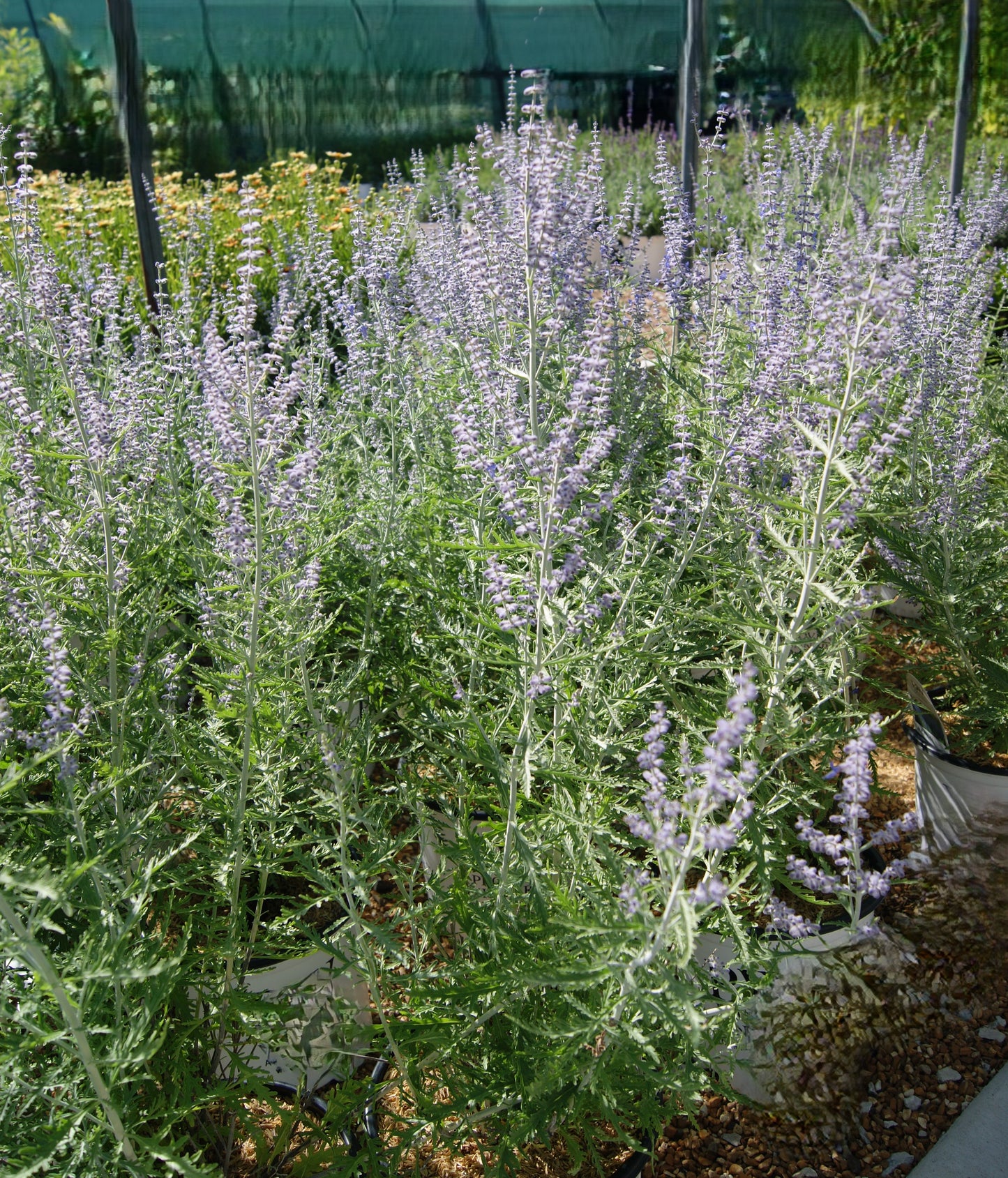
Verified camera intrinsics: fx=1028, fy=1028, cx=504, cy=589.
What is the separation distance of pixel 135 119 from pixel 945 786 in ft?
16.0

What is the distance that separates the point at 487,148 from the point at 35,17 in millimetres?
7379

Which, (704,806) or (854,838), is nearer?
(704,806)

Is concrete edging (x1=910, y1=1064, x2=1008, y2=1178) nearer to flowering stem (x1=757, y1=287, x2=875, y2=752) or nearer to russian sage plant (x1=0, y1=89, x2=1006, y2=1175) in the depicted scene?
russian sage plant (x1=0, y1=89, x2=1006, y2=1175)

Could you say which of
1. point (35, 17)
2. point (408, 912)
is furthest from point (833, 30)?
point (408, 912)

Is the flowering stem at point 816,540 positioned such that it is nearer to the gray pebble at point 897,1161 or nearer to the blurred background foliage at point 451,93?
the gray pebble at point 897,1161

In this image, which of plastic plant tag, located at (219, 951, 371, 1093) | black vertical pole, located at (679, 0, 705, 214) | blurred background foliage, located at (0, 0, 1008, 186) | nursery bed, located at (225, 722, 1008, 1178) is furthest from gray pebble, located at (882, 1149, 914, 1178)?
blurred background foliage, located at (0, 0, 1008, 186)

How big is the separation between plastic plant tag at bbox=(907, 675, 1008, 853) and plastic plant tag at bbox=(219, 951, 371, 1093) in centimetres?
191

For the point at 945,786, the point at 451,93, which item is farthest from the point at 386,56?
the point at 945,786

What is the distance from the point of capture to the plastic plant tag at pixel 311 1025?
7.14ft

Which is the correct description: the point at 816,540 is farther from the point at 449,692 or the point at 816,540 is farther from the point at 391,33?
the point at 391,33

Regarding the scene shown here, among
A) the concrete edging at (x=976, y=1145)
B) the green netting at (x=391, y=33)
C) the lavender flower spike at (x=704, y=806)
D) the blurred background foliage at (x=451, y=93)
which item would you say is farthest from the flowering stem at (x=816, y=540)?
the green netting at (x=391, y=33)

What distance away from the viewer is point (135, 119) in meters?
5.25

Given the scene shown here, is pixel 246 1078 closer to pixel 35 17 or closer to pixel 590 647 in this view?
pixel 590 647

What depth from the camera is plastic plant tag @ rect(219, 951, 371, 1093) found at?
7.14 feet
